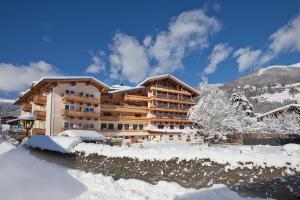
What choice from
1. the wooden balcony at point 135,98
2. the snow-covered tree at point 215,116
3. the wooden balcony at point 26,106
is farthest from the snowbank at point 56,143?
the wooden balcony at point 135,98

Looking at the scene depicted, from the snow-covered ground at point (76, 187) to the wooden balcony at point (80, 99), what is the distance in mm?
21754

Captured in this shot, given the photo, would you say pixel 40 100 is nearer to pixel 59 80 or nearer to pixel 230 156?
pixel 59 80

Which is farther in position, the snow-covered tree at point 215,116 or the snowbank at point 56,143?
the snow-covered tree at point 215,116

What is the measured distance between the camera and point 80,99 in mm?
48000

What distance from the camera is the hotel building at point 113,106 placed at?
150 ft

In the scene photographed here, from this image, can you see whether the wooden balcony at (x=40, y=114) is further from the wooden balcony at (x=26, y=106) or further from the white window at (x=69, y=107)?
the wooden balcony at (x=26, y=106)

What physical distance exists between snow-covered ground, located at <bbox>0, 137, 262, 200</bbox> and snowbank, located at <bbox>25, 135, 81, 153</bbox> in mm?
2588

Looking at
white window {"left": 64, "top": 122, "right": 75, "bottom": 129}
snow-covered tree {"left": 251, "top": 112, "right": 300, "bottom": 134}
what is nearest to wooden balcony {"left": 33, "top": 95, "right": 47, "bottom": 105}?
white window {"left": 64, "top": 122, "right": 75, "bottom": 129}

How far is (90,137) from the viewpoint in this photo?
123ft

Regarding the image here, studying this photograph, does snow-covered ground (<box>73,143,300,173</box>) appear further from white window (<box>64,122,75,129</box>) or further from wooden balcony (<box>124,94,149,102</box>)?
wooden balcony (<box>124,94,149,102</box>)

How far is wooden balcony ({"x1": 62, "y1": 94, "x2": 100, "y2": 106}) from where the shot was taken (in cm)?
4612

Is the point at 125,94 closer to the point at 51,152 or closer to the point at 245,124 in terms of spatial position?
the point at 245,124

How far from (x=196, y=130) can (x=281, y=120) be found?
1539cm

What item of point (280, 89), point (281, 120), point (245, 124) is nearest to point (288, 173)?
point (245, 124)
